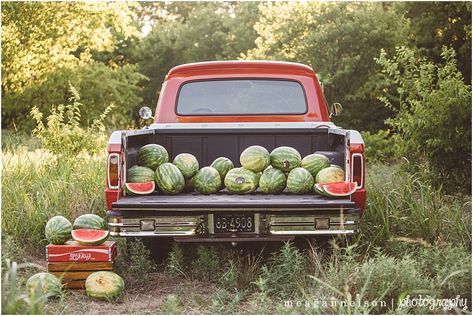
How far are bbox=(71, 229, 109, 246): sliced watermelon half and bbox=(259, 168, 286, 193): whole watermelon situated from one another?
4.76ft

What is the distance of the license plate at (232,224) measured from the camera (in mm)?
5594

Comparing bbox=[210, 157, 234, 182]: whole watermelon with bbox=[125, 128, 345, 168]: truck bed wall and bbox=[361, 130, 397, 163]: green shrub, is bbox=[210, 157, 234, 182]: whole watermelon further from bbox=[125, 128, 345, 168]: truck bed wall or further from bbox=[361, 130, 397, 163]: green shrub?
bbox=[361, 130, 397, 163]: green shrub

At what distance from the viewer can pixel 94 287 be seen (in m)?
5.58

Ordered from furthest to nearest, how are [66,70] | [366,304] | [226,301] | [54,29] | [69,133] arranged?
[66,70] < [54,29] < [69,133] < [226,301] < [366,304]

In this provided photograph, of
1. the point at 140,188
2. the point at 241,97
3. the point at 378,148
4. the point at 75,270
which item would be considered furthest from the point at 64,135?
the point at 378,148

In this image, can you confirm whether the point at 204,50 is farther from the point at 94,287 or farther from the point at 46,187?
the point at 94,287

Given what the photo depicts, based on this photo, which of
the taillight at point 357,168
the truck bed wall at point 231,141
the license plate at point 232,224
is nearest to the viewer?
the license plate at point 232,224

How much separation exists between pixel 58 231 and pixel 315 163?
7.75ft

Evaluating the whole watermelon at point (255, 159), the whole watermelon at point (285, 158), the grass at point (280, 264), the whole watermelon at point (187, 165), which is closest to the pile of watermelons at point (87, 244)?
the grass at point (280, 264)

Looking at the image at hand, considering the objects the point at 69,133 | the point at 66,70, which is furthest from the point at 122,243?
the point at 66,70

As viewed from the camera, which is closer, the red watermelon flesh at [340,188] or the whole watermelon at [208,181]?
the red watermelon flesh at [340,188]

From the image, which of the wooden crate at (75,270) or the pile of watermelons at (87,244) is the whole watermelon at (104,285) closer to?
the pile of watermelons at (87,244)

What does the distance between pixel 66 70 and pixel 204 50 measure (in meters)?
12.0

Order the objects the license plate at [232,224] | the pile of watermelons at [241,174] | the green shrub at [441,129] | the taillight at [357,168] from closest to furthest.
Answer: the license plate at [232,224] → the taillight at [357,168] → the pile of watermelons at [241,174] → the green shrub at [441,129]
